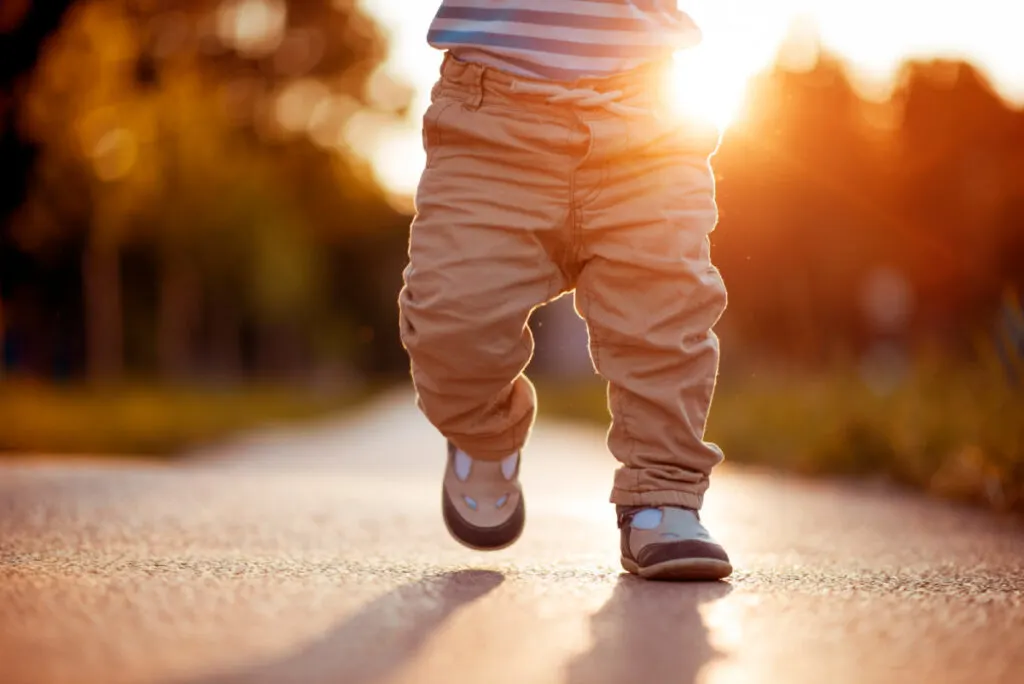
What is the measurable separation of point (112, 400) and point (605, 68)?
1146 cm

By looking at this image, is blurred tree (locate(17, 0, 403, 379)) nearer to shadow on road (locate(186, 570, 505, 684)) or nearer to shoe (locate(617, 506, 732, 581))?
shoe (locate(617, 506, 732, 581))

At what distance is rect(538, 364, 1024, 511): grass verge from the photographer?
18.2 ft

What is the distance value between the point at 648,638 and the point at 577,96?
1.27 metres

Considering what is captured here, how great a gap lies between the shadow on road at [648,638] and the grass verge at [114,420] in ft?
23.8

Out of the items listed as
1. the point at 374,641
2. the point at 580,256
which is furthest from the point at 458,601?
the point at 580,256

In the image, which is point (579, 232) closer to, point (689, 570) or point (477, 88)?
point (477, 88)

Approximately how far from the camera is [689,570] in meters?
2.59

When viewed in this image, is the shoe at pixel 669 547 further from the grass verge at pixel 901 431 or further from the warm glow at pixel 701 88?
the grass verge at pixel 901 431

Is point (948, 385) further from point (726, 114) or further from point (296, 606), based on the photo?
point (296, 606)

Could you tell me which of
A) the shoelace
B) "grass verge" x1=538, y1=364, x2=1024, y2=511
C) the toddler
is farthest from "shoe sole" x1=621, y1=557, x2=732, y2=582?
Result: "grass verge" x1=538, y1=364, x2=1024, y2=511

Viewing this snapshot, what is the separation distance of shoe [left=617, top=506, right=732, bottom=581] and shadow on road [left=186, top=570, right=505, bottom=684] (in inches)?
13.4

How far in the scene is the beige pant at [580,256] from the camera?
2797 mm

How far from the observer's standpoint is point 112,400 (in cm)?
1356

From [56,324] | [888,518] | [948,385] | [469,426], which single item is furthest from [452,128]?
[56,324]
